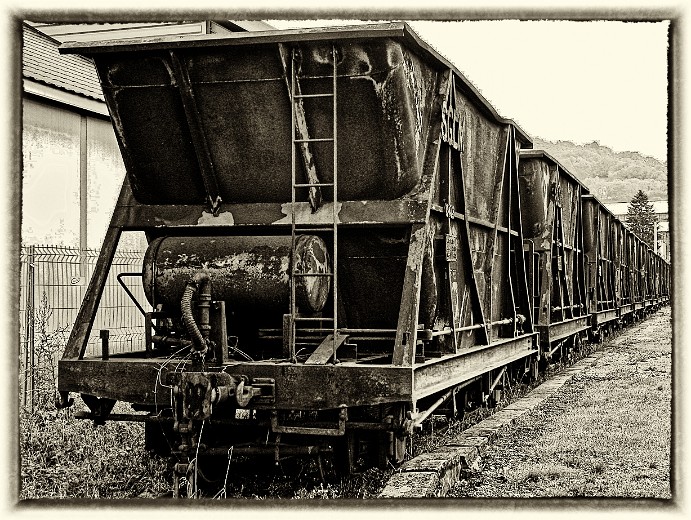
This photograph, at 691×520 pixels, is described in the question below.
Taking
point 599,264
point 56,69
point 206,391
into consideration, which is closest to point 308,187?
point 206,391

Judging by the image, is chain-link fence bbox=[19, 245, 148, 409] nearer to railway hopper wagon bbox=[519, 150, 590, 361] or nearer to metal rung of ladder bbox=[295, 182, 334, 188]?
metal rung of ladder bbox=[295, 182, 334, 188]

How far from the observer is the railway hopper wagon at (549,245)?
1346 cm

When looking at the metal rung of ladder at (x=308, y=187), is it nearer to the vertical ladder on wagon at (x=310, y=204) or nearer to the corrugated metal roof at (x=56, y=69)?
the vertical ladder on wagon at (x=310, y=204)

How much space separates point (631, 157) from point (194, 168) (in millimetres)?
4146

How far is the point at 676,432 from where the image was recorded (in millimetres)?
4441

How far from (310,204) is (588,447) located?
3914mm

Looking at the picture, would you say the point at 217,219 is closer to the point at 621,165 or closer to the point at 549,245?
the point at 621,165

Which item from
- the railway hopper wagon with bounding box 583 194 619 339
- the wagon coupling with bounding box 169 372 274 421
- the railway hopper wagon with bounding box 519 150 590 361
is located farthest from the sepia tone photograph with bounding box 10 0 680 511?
the railway hopper wagon with bounding box 583 194 619 339

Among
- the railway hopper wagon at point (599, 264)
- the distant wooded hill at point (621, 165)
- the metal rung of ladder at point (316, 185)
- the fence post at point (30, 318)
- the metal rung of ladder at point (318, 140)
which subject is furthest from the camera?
the railway hopper wagon at point (599, 264)

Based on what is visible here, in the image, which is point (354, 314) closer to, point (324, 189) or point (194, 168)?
point (324, 189)

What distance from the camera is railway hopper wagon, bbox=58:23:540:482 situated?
20.2ft

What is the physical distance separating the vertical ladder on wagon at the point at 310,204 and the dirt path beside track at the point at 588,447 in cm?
176

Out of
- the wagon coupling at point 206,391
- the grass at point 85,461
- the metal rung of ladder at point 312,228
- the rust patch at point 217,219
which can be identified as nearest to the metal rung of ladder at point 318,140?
the metal rung of ladder at point 312,228

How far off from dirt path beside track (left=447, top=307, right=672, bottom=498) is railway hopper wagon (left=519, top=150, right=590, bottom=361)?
1316 millimetres
